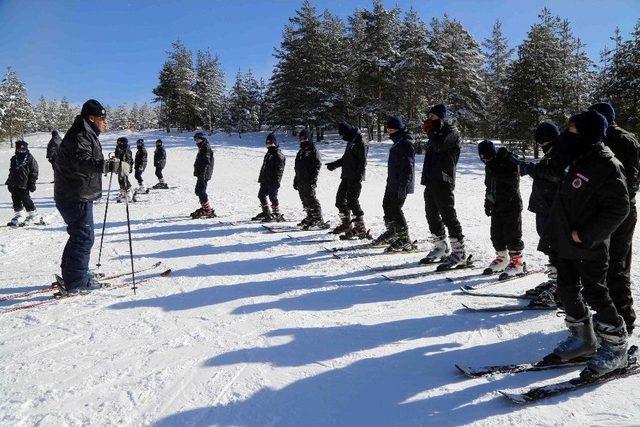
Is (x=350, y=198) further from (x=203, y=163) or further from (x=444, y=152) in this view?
(x=203, y=163)

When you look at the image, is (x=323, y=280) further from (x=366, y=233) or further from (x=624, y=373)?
(x=624, y=373)

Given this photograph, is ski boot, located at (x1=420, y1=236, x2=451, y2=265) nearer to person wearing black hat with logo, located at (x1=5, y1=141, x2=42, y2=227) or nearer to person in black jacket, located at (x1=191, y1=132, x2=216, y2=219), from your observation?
person in black jacket, located at (x1=191, y1=132, x2=216, y2=219)

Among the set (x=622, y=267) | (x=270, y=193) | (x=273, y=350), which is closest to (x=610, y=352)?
(x=622, y=267)

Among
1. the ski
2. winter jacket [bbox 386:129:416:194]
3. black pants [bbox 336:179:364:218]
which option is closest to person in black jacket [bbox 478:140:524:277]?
winter jacket [bbox 386:129:416:194]

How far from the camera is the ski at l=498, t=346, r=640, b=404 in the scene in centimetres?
295

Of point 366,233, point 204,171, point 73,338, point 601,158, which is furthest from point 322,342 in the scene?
point 204,171

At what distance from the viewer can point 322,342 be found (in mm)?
4000

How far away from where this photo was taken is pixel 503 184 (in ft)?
19.2

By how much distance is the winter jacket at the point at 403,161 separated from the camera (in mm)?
7035

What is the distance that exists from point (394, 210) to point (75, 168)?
496 cm

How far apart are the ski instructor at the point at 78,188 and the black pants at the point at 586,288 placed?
5.22m

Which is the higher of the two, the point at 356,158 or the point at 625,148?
the point at 625,148

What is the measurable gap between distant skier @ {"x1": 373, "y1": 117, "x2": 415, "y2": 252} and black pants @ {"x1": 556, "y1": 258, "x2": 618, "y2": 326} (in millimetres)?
3738

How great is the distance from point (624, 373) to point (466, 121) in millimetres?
36219
